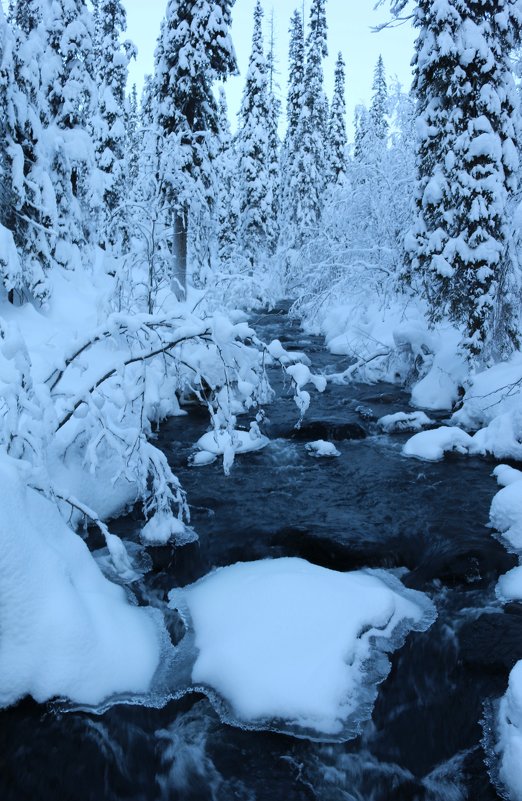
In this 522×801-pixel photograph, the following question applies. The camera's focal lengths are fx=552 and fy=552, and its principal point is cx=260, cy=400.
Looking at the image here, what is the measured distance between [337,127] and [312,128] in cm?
1117

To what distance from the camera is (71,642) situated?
4.38 meters

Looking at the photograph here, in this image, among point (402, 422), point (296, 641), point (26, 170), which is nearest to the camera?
point (296, 641)

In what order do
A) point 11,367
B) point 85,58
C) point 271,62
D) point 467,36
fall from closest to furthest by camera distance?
point 11,367 → point 467,36 → point 85,58 → point 271,62

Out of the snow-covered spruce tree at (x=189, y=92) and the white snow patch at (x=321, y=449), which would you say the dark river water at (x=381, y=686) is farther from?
the snow-covered spruce tree at (x=189, y=92)

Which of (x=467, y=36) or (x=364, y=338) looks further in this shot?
(x=364, y=338)

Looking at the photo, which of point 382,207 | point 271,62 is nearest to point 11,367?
point 382,207

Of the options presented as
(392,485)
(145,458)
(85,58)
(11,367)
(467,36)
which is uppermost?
(85,58)

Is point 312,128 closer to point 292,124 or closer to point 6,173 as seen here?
point 292,124

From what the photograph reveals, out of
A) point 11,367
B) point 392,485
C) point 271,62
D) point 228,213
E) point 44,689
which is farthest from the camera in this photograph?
point 271,62

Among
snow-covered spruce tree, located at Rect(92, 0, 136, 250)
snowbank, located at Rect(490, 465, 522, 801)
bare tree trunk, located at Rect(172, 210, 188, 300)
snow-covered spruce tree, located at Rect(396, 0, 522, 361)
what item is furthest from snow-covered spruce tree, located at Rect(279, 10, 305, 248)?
snowbank, located at Rect(490, 465, 522, 801)

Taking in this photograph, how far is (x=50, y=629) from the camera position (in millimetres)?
4348

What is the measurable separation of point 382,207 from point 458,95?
329 inches

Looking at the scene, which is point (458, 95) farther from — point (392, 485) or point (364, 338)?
point (392, 485)

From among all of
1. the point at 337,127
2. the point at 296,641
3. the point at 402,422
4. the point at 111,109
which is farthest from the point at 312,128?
the point at 296,641
